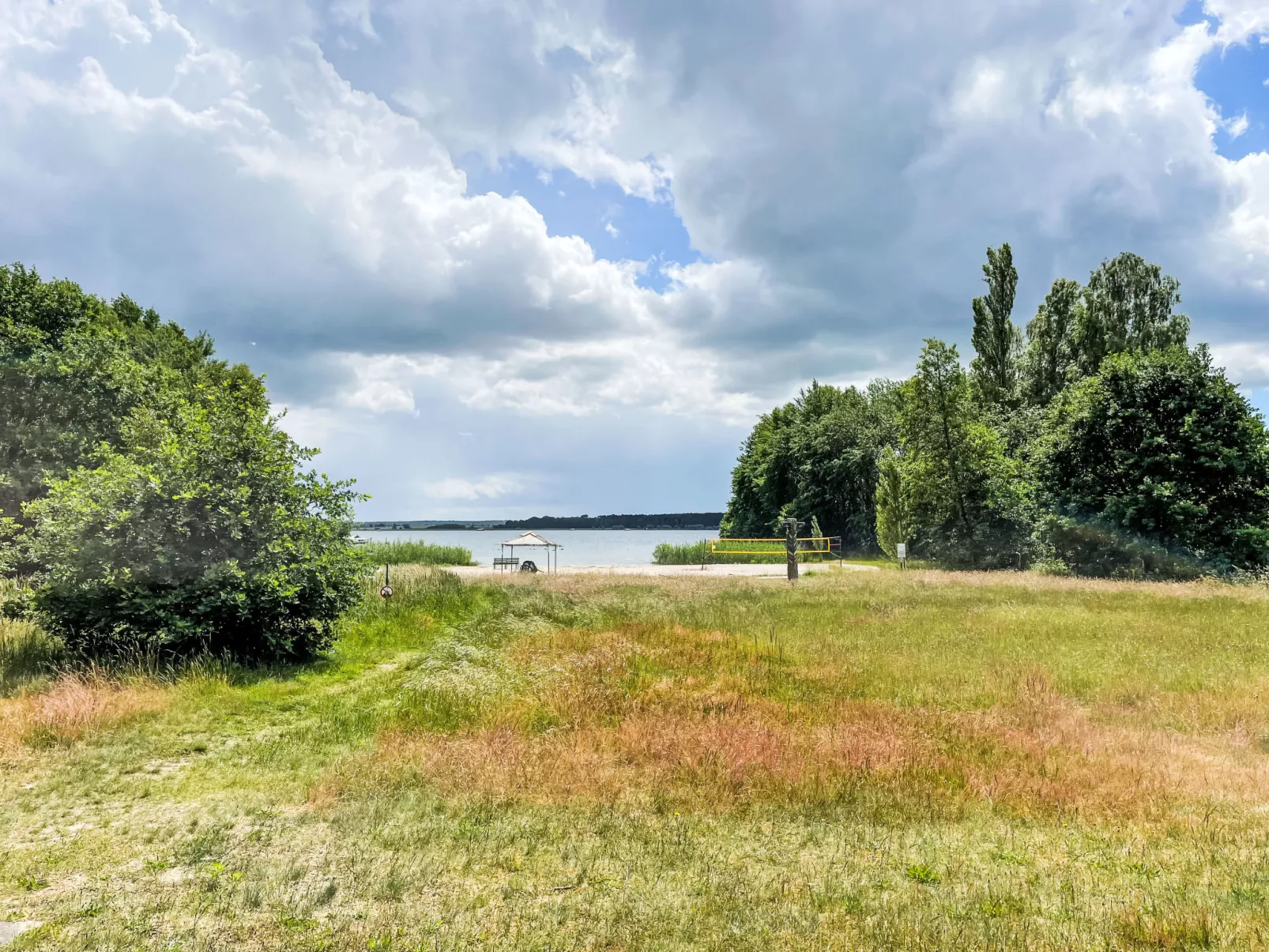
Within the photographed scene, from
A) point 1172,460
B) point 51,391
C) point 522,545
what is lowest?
point 522,545

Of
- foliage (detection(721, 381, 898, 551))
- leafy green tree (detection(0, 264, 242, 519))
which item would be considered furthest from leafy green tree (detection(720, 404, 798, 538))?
leafy green tree (detection(0, 264, 242, 519))

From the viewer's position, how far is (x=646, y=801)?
7.83m

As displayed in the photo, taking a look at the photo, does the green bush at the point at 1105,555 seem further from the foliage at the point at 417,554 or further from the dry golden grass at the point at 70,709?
the dry golden grass at the point at 70,709

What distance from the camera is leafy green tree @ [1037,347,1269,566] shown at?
3153 centimetres

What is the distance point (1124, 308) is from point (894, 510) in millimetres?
24141

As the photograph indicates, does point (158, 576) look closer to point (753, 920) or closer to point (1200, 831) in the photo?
point (753, 920)

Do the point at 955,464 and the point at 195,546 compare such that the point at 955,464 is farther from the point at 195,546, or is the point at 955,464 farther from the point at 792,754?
the point at 195,546

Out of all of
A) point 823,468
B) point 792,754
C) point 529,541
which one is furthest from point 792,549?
point 823,468

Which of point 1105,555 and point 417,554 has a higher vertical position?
point 417,554

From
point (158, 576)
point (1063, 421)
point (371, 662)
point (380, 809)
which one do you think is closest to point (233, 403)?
point (158, 576)

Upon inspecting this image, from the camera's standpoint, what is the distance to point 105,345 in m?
29.4

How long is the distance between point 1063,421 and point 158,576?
4127 cm

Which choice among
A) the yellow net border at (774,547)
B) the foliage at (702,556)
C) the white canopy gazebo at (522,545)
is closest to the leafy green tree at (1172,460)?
the yellow net border at (774,547)

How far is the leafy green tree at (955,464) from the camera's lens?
42625mm
